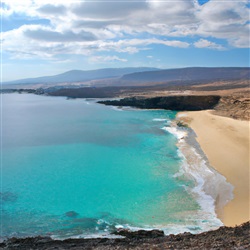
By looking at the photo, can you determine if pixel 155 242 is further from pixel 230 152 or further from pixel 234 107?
pixel 234 107

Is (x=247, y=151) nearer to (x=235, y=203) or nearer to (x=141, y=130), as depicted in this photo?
(x=235, y=203)

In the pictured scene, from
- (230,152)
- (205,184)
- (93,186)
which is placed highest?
(230,152)

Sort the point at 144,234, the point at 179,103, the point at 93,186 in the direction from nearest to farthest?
the point at 144,234 → the point at 93,186 → the point at 179,103

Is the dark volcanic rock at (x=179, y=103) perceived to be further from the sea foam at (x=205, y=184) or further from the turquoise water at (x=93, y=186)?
the sea foam at (x=205, y=184)

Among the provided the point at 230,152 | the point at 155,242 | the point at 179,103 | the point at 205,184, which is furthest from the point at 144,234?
the point at 179,103

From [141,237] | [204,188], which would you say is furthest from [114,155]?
[141,237]

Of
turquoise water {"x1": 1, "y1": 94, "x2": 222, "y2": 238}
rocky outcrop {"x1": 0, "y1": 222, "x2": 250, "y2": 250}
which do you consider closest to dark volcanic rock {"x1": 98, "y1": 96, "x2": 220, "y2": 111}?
turquoise water {"x1": 1, "y1": 94, "x2": 222, "y2": 238}

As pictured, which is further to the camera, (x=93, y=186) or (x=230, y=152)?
(x=230, y=152)
